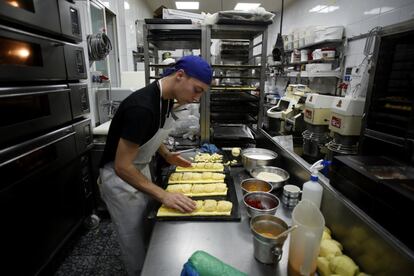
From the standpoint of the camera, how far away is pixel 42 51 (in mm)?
1571

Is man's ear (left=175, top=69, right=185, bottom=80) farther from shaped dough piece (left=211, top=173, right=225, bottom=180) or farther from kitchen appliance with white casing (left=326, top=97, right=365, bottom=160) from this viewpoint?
kitchen appliance with white casing (left=326, top=97, right=365, bottom=160)

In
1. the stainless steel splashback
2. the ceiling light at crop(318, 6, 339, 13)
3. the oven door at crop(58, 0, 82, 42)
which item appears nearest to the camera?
the stainless steel splashback

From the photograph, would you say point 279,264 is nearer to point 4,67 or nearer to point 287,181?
point 287,181

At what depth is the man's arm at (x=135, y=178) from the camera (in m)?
1.19

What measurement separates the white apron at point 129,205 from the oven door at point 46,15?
99cm

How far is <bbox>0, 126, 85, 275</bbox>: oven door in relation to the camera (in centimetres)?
134

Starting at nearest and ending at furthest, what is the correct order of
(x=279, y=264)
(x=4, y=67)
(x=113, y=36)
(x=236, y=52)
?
(x=279, y=264)
(x=4, y=67)
(x=236, y=52)
(x=113, y=36)

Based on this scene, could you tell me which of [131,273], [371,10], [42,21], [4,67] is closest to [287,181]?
[131,273]

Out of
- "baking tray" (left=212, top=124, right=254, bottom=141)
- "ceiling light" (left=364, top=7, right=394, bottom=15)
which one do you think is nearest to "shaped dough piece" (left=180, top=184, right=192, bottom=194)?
"baking tray" (left=212, top=124, right=254, bottom=141)

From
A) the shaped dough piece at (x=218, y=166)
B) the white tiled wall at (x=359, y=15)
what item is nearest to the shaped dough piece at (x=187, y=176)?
the shaped dough piece at (x=218, y=166)

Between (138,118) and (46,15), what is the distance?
3.56 feet

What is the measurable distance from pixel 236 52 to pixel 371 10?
206 cm

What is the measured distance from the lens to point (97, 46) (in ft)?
8.01

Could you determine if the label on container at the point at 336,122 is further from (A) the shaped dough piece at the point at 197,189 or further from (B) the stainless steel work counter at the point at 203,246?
(A) the shaped dough piece at the point at 197,189
